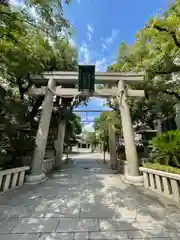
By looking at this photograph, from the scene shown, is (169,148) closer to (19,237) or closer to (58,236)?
(58,236)

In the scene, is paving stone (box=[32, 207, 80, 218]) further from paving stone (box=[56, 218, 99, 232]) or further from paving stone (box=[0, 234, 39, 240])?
paving stone (box=[0, 234, 39, 240])

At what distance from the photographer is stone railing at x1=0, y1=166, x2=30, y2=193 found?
145 inches

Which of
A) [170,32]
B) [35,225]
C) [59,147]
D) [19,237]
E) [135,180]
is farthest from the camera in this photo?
[59,147]

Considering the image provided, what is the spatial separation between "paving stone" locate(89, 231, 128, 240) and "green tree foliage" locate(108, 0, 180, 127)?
15.4 ft

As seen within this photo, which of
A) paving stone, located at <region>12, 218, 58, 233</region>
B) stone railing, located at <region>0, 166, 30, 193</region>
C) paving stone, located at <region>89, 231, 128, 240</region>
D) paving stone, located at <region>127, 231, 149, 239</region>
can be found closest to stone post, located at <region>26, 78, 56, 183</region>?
stone railing, located at <region>0, 166, 30, 193</region>

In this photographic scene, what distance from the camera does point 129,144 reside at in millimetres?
5148

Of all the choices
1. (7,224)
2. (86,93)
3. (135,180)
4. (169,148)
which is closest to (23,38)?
(86,93)

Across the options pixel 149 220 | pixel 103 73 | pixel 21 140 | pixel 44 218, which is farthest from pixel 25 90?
pixel 149 220

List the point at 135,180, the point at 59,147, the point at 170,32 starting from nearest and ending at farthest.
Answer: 1. the point at 170,32
2. the point at 135,180
3. the point at 59,147

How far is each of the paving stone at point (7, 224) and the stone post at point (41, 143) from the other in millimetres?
2313

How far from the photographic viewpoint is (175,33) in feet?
12.1

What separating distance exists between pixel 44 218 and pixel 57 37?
3.79 m

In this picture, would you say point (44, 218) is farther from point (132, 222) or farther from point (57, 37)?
point (57, 37)

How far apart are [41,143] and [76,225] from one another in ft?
11.1
